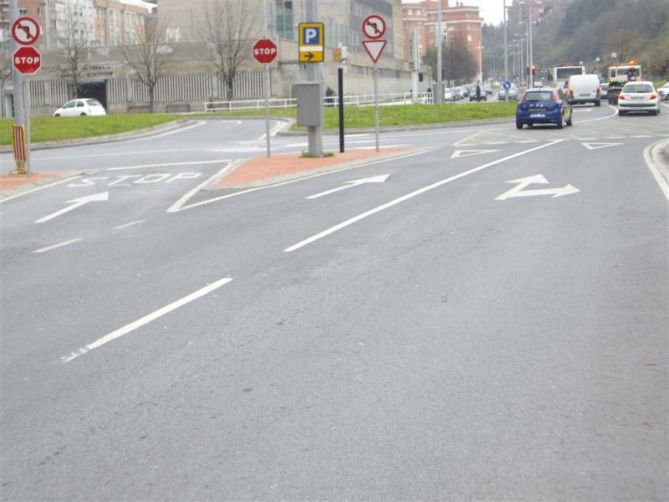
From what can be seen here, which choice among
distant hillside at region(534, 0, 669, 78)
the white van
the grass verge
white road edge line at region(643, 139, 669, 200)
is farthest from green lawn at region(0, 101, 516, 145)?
distant hillside at region(534, 0, 669, 78)

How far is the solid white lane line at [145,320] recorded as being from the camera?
24.2 feet

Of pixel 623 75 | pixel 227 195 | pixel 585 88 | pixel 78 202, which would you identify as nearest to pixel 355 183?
pixel 227 195

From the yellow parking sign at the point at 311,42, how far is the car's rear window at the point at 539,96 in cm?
1556

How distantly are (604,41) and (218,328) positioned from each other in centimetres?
14785

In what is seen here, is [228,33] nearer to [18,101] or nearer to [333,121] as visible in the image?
[333,121]

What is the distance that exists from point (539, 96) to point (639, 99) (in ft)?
39.6

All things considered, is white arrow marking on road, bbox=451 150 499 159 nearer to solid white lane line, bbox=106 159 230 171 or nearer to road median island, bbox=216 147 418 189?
road median island, bbox=216 147 418 189

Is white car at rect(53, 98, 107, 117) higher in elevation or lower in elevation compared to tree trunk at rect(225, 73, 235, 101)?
lower

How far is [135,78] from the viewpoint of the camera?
3049 inches

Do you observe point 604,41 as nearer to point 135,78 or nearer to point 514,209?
point 135,78

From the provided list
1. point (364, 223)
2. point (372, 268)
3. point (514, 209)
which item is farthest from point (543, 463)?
point (514, 209)

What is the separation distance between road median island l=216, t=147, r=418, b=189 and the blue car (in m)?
11.1

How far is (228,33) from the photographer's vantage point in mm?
77125

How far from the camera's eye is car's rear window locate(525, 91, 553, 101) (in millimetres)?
37719
